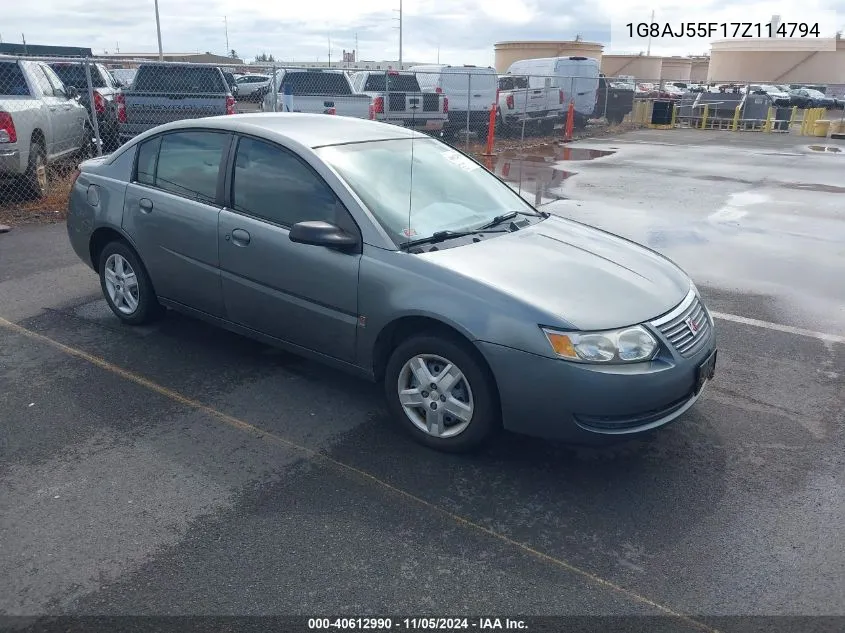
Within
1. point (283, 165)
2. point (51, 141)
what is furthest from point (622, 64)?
point (283, 165)

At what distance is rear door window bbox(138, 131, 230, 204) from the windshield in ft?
2.79

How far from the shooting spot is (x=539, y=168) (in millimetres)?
15664

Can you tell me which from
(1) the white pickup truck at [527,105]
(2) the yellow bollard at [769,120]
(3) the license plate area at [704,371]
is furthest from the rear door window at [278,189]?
(2) the yellow bollard at [769,120]

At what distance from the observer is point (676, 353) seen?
367cm

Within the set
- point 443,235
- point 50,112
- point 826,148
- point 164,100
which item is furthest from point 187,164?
point 826,148

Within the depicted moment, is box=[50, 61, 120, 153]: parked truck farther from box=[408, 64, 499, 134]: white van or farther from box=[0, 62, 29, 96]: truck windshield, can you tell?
box=[408, 64, 499, 134]: white van

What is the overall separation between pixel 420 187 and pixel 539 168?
457 inches

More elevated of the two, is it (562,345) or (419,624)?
(562,345)

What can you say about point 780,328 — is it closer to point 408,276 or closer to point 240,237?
point 408,276

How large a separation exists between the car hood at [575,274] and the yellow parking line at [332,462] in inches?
41.1

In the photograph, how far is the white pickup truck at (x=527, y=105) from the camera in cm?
2055

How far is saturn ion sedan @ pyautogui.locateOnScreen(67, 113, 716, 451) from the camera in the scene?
3.54 meters

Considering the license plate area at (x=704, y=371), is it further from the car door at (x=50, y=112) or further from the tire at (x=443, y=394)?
the car door at (x=50, y=112)

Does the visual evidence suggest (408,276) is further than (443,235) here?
No
